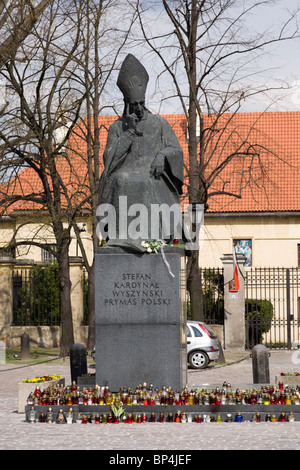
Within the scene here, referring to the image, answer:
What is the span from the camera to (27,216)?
1041 inches

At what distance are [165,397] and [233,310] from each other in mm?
19118

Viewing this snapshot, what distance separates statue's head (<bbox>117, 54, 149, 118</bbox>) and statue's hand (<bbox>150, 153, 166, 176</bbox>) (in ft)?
A: 2.58

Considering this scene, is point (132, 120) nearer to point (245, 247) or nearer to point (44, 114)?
point (44, 114)

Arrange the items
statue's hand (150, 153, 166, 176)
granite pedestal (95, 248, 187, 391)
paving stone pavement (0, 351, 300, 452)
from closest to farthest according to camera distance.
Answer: paving stone pavement (0, 351, 300, 452)
granite pedestal (95, 248, 187, 391)
statue's hand (150, 153, 166, 176)

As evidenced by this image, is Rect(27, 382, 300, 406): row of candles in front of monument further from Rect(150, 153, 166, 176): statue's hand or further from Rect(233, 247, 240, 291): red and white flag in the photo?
Rect(233, 247, 240, 291): red and white flag

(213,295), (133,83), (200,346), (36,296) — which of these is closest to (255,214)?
(213,295)

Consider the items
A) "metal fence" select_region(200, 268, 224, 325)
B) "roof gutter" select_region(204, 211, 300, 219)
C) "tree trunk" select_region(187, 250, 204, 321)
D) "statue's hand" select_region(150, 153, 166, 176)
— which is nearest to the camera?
"statue's hand" select_region(150, 153, 166, 176)

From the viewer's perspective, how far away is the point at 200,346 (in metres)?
24.1

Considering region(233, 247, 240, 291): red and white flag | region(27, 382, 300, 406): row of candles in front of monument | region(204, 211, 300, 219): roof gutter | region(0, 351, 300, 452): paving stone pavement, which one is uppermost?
region(204, 211, 300, 219): roof gutter

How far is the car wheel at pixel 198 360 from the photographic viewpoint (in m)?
23.9

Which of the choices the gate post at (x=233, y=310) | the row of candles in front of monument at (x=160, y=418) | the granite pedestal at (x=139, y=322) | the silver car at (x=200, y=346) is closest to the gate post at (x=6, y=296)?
the gate post at (x=233, y=310)

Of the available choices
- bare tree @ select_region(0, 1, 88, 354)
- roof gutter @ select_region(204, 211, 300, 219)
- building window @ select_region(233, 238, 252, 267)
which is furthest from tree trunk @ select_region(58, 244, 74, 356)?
building window @ select_region(233, 238, 252, 267)

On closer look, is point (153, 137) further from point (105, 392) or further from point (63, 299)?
point (63, 299)

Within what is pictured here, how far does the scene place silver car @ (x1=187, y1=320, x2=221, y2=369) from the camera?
24.0m
